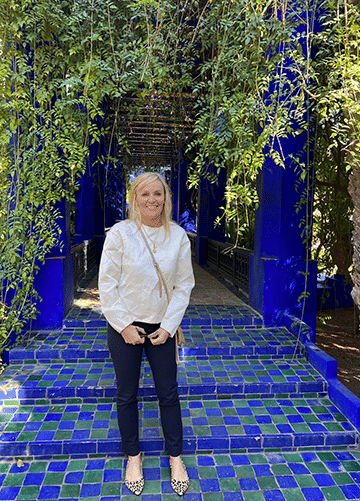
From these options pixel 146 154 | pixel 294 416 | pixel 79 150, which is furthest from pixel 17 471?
pixel 146 154

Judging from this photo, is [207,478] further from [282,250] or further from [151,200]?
[282,250]

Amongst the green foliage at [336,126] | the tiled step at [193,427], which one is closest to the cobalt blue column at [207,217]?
the green foliage at [336,126]

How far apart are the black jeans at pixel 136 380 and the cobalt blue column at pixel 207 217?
6610mm

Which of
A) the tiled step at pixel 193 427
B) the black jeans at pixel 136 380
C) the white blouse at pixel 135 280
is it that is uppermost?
the white blouse at pixel 135 280

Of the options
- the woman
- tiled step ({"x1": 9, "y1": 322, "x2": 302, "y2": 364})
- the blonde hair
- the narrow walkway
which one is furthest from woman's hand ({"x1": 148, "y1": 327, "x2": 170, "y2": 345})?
tiled step ({"x1": 9, "y1": 322, "x2": 302, "y2": 364})

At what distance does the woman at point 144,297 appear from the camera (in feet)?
7.63

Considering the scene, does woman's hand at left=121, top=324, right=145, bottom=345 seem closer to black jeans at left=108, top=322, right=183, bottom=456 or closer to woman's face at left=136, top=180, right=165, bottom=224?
black jeans at left=108, top=322, right=183, bottom=456

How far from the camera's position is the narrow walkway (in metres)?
2.62

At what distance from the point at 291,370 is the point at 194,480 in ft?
5.20

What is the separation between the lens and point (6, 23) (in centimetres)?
375

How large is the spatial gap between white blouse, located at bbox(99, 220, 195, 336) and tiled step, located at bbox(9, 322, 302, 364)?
177 cm

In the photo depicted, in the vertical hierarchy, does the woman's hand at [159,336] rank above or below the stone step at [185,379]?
above

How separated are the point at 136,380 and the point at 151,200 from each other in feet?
3.54

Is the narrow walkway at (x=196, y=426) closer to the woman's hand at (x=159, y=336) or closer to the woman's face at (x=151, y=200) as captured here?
the woman's hand at (x=159, y=336)
